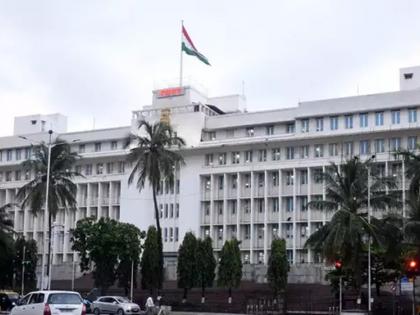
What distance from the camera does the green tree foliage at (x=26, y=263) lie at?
83.9 metres

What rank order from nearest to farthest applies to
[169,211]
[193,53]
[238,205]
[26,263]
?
[26,263] < [193,53] < [238,205] < [169,211]

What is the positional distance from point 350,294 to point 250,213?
2640cm

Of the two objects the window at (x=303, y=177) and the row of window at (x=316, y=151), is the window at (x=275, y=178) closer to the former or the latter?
the row of window at (x=316, y=151)

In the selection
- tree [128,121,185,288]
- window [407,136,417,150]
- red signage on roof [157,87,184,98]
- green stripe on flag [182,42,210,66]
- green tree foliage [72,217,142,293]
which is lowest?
green tree foliage [72,217,142,293]

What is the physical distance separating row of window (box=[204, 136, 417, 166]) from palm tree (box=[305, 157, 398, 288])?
83.4 feet

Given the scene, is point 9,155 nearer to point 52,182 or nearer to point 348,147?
point 52,182

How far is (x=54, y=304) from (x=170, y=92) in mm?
72468

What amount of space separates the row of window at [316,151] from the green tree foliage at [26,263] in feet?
80.5

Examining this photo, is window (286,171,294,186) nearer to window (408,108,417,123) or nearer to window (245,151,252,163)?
window (245,151,252,163)

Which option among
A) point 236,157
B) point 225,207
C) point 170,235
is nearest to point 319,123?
point 236,157

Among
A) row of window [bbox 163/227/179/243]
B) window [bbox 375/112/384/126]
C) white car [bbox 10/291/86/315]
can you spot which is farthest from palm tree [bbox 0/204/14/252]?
white car [bbox 10/291/86/315]

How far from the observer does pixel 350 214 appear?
A: 51.7m

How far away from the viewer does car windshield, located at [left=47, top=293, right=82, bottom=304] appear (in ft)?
87.0

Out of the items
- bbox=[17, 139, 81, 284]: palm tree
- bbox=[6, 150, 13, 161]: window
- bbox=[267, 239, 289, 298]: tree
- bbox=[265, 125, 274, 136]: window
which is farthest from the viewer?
bbox=[6, 150, 13, 161]: window
